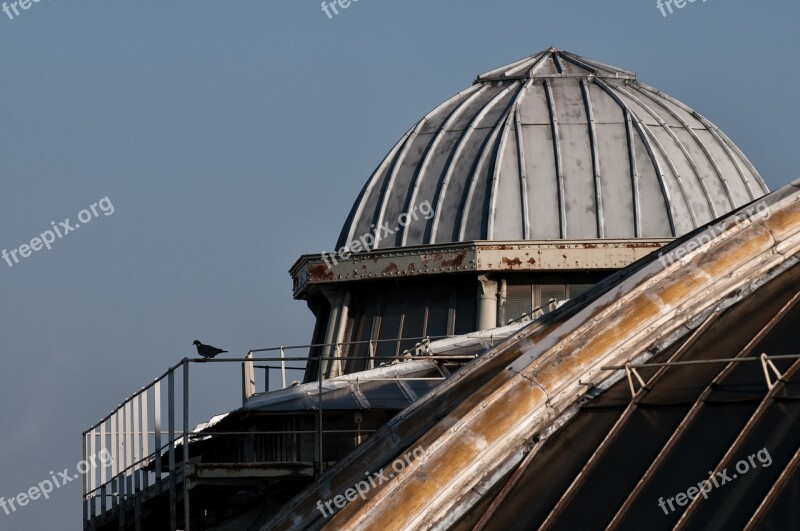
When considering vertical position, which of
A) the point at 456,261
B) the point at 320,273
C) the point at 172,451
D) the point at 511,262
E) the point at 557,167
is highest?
the point at 320,273

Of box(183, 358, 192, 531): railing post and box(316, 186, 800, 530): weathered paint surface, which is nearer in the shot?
box(316, 186, 800, 530): weathered paint surface

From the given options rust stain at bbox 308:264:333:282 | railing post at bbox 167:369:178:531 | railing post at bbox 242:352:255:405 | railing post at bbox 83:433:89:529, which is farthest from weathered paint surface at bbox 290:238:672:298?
railing post at bbox 167:369:178:531

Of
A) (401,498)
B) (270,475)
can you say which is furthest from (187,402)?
(401,498)

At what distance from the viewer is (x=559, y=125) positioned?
37.9 meters

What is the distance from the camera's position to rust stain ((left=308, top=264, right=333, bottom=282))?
36.8 m

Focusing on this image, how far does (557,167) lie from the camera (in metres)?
37.0

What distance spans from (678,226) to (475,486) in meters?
17.1

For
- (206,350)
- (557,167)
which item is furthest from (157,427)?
Result: (557,167)

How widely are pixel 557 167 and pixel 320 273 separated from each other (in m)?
4.85

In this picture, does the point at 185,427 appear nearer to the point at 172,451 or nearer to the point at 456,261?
the point at 172,451

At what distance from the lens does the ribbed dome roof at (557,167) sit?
3634 centimetres

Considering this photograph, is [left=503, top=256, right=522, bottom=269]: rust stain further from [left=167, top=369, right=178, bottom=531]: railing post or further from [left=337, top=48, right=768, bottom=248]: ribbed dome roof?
[left=167, top=369, right=178, bottom=531]: railing post

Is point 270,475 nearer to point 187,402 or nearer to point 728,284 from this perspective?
point 187,402

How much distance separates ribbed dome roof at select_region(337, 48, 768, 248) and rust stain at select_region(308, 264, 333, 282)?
127 centimetres
